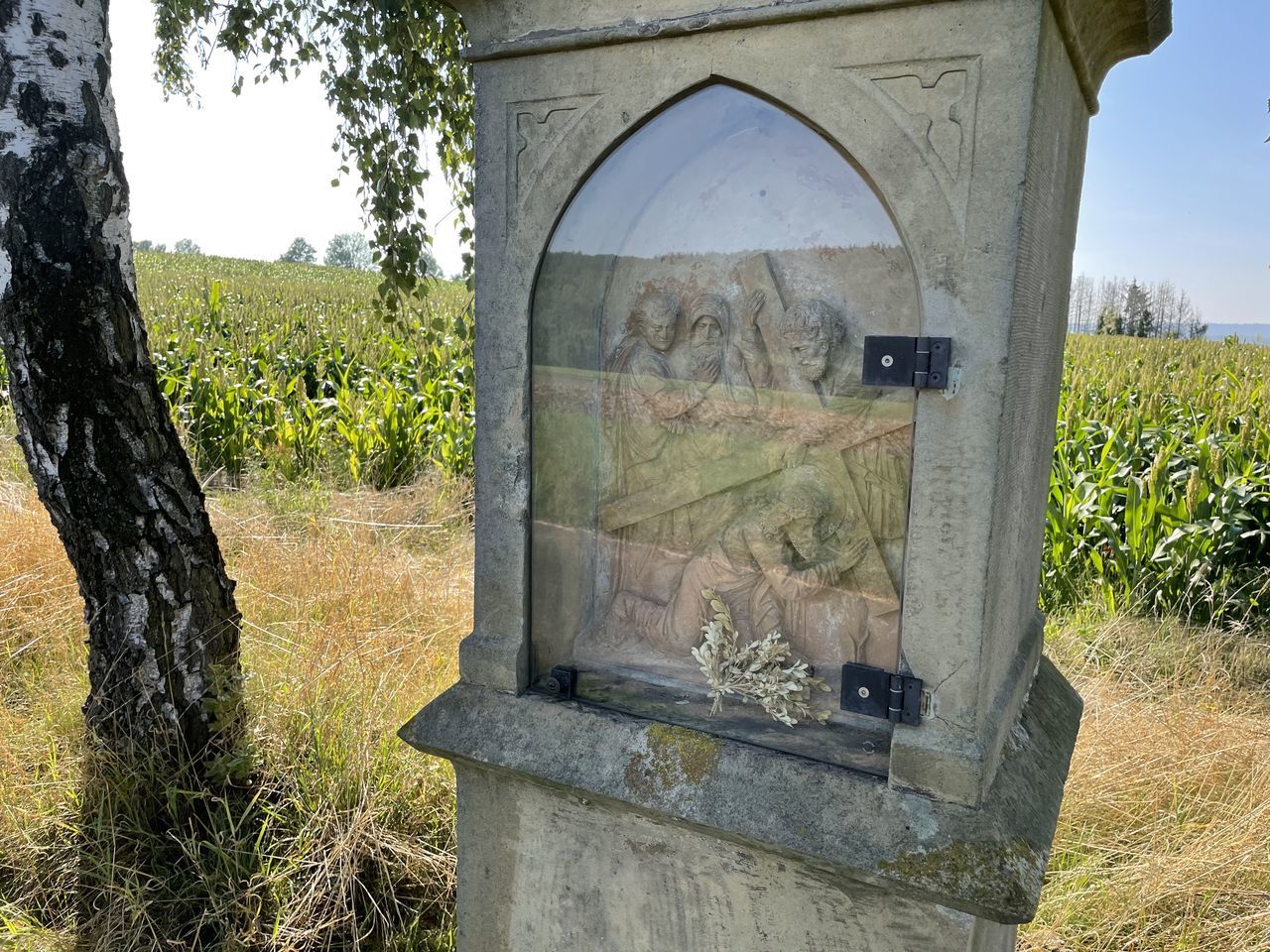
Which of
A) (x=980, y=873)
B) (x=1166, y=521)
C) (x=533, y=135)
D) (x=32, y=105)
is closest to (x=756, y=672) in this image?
(x=980, y=873)

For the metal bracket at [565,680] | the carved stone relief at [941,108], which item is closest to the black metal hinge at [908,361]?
the carved stone relief at [941,108]

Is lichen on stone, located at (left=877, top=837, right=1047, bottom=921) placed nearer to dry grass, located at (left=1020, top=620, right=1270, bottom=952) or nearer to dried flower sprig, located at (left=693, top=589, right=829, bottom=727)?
dried flower sprig, located at (left=693, top=589, right=829, bottom=727)

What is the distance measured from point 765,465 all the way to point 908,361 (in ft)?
1.25

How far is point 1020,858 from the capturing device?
1.56 meters

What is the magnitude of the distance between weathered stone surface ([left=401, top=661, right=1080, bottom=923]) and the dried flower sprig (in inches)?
4.1

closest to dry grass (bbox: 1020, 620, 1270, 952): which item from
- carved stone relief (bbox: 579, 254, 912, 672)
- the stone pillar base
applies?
the stone pillar base

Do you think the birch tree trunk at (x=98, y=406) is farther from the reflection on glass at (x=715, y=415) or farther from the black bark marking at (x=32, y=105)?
the reflection on glass at (x=715, y=415)

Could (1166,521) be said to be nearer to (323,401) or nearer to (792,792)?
(792,792)

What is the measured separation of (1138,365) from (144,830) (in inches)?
398

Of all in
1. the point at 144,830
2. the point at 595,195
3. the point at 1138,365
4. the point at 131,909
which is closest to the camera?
the point at 595,195

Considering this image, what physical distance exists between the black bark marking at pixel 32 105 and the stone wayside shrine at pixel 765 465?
1534mm

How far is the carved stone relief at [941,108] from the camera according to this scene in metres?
1.46

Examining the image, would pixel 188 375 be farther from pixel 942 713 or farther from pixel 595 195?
pixel 942 713

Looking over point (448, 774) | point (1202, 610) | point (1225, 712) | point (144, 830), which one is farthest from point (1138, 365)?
point (144, 830)
